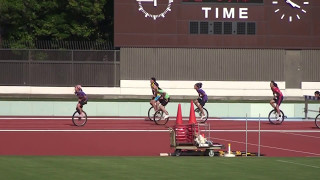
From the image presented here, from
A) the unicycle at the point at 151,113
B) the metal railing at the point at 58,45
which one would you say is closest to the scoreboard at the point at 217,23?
the metal railing at the point at 58,45

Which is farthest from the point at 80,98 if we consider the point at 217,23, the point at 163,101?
the point at 217,23

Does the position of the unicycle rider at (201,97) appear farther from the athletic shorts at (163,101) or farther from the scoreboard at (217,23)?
the scoreboard at (217,23)

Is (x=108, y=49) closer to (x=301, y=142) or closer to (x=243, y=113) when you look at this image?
(x=243, y=113)

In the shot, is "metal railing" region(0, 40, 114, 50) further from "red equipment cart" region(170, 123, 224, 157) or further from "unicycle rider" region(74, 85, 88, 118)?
"red equipment cart" region(170, 123, 224, 157)

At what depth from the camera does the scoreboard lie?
49.8 metres

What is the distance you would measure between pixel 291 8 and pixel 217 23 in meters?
4.43

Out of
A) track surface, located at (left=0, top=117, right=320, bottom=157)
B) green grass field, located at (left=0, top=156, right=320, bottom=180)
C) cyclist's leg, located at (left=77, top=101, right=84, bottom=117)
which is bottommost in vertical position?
track surface, located at (left=0, top=117, right=320, bottom=157)

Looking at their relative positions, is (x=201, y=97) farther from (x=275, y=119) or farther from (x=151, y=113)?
(x=275, y=119)

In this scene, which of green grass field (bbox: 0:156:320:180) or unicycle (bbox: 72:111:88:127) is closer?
green grass field (bbox: 0:156:320:180)

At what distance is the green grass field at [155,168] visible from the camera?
51.3 feet

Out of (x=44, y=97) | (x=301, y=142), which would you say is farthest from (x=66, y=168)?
(x=44, y=97)

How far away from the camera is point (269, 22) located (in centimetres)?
5062

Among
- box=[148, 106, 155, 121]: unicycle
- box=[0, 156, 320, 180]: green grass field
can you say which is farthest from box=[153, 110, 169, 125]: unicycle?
box=[0, 156, 320, 180]: green grass field

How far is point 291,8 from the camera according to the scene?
51.0 metres
